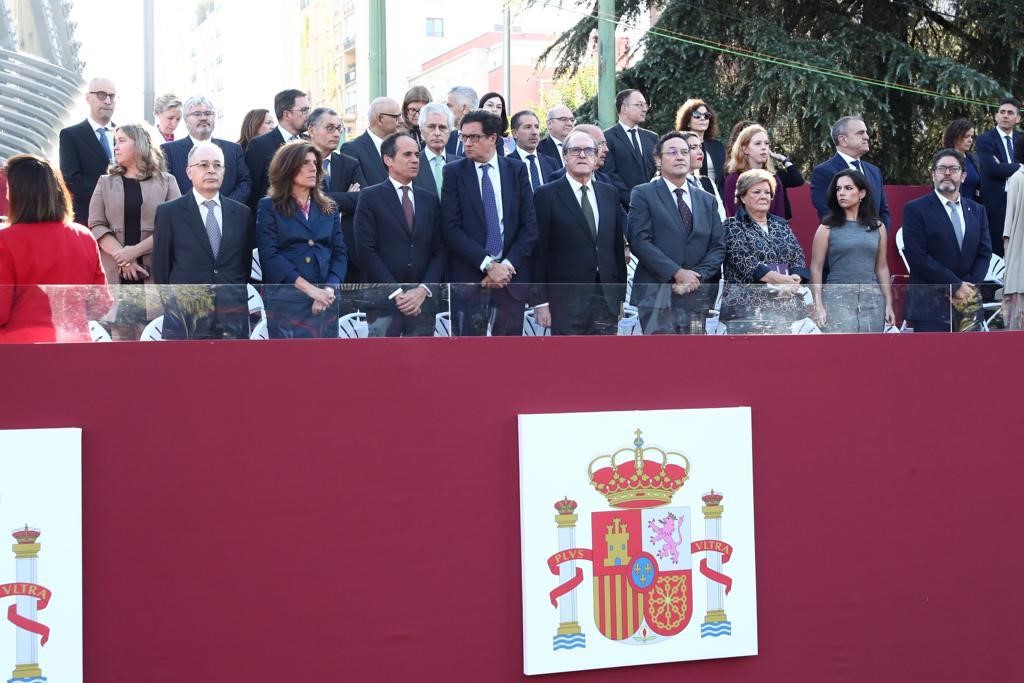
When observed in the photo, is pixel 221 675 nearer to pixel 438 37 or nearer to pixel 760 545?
pixel 760 545

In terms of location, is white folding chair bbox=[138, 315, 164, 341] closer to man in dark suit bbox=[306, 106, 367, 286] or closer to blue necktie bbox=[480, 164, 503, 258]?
blue necktie bbox=[480, 164, 503, 258]

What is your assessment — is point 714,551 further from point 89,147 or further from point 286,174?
point 89,147

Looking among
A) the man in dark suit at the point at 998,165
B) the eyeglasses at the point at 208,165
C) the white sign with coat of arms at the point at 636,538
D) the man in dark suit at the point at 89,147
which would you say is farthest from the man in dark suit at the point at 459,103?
the man in dark suit at the point at 998,165

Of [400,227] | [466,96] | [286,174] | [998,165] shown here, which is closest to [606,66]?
[998,165]

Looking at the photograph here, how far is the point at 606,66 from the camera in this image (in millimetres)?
14531

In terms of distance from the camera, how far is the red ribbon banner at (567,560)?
17.1 ft

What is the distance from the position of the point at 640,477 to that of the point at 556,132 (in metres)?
4.45

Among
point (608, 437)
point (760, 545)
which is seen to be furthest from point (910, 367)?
point (608, 437)

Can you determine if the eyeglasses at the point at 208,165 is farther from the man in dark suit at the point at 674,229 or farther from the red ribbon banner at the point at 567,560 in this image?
the red ribbon banner at the point at 567,560

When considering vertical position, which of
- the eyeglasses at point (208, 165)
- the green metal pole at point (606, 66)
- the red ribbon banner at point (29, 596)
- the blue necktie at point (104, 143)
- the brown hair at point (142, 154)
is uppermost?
the green metal pole at point (606, 66)

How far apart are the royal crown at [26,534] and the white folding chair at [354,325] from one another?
1292mm

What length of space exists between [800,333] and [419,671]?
210cm

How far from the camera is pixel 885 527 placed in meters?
5.77

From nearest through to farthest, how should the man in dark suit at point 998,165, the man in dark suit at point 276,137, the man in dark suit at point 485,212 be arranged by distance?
the man in dark suit at point 485,212 → the man in dark suit at point 276,137 → the man in dark suit at point 998,165
